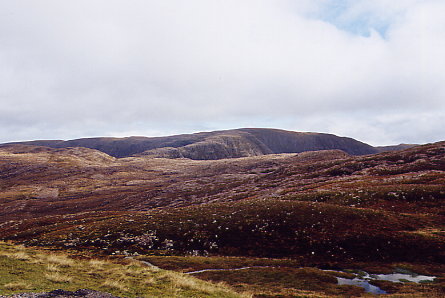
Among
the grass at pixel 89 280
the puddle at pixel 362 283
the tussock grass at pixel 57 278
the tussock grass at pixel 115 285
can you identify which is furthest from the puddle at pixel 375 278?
the tussock grass at pixel 57 278

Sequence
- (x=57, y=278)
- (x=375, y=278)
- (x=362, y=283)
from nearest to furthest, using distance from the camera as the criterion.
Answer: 1. (x=57, y=278)
2. (x=362, y=283)
3. (x=375, y=278)

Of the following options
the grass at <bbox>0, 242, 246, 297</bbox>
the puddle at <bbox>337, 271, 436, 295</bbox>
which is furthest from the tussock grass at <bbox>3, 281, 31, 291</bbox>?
the puddle at <bbox>337, 271, 436, 295</bbox>

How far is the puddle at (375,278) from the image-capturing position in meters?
27.3

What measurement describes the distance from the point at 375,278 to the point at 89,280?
31.4 meters

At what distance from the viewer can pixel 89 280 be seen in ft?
75.3

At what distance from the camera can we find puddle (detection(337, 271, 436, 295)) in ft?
89.7

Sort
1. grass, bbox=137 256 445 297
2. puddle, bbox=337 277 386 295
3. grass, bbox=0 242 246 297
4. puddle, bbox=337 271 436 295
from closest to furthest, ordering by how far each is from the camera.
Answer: grass, bbox=0 242 246 297 → grass, bbox=137 256 445 297 → puddle, bbox=337 277 386 295 → puddle, bbox=337 271 436 295

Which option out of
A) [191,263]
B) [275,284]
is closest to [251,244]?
[191,263]

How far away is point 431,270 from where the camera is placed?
98.8ft

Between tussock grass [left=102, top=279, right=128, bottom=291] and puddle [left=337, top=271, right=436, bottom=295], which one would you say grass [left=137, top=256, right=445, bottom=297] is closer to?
puddle [left=337, top=271, right=436, bottom=295]

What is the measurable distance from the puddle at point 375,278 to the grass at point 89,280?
14.8m

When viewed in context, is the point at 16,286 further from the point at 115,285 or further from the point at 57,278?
the point at 115,285

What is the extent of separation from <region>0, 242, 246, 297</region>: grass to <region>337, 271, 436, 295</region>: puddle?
14800 mm

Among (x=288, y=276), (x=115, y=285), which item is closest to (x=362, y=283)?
(x=288, y=276)
